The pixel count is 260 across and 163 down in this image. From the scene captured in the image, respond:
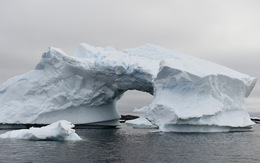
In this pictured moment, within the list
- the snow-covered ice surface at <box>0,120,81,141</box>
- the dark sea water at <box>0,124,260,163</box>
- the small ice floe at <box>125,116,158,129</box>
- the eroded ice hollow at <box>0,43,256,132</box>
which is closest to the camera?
the dark sea water at <box>0,124,260,163</box>

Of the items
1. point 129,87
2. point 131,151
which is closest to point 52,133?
point 131,151

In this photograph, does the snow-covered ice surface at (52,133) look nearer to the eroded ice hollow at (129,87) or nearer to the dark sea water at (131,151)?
the dark sea water at (131,151)

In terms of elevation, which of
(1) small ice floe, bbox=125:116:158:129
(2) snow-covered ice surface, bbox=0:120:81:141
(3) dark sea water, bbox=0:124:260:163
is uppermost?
(1) small ice floe, bbox=125:116:158:129

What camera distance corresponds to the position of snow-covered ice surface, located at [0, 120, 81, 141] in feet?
72.2

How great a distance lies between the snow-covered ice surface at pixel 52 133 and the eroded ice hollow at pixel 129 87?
7.17m

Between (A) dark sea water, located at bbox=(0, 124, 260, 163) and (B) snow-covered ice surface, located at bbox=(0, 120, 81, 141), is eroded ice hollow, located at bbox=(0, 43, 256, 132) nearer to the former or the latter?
(A) dark sea water, located at bbox=(0, 124, 260, 163)

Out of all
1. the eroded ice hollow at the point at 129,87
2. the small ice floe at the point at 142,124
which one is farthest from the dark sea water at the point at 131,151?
the small ice floe at the point at 142,124

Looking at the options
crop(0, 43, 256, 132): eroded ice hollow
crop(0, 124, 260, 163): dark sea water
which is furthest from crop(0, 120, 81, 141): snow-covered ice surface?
crop(0, 43, 256, 132): eroded ice hollow

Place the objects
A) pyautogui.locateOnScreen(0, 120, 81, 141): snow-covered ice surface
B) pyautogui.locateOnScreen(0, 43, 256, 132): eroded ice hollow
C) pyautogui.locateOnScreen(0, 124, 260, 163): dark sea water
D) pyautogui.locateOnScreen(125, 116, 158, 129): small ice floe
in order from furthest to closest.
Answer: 1. pyautogui.locateOnScreen(125, 116, 158, 129): small ice floe
2. pyautogui.locateOnScreen(0, 43, 256, 132): eroded ice hollow
3. pyautogui.locateOnScreen(0, 120, 81, 141): snow-covered ice surface
4. pyautogui.locateOnScreen(0, 124, 260, 163): dark sea water

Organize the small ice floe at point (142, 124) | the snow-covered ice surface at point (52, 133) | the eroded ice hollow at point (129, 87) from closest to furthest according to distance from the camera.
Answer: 1. the snow-covered ice surface at point (52, 133)
2. the eroded ice hollow at point (129, 87)
3. the small ice floe at point (142, 124)

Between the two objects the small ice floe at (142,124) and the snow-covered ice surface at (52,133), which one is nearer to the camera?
the snow-covered ice surface at (52,133)

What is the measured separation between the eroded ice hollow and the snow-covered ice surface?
7170 millimetres

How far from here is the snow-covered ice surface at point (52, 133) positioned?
22.0 m

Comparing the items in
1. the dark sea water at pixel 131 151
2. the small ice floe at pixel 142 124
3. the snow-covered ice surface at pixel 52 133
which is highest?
the small ice floe at pixel 142 124
